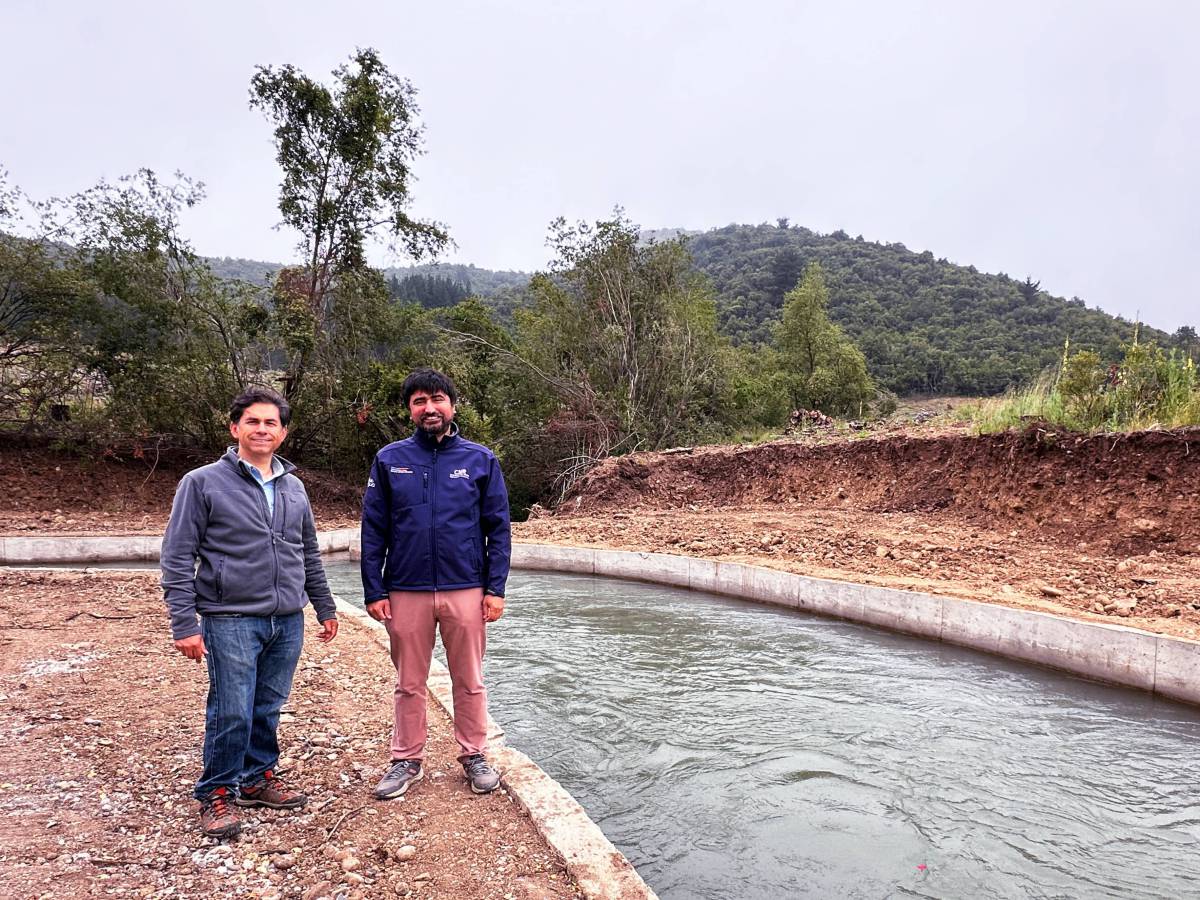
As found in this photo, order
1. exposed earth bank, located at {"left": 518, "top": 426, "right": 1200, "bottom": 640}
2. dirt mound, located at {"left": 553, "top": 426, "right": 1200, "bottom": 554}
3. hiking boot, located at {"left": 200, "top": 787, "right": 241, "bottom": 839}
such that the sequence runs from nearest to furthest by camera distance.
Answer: hiking boot, located at {"left": 200, "top": 787, "right": 241, "bottom": 839}
exposed earth bank, located at {"left": 518, "top": 426, "right": 1200, "bottom": 640}
dirt mound, located at {"left": 553, "top": 426, "right": 1200, "bottom": 554}

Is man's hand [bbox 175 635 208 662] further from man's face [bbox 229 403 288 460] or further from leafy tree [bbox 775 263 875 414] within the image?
leafy tree [bbox 775 263 875 414]

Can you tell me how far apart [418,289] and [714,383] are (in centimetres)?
3618

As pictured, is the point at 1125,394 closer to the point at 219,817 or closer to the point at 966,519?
the point at 966,519

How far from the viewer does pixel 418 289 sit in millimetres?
50312

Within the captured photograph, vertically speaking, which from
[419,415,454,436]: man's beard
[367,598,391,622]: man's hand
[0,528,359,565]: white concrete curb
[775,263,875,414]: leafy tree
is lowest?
[0,528,359,565]: white concrete curb

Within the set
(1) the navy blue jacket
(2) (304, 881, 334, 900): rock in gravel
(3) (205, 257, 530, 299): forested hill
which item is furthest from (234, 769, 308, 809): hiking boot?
(3) (205, 257, 530, 299): forested hill

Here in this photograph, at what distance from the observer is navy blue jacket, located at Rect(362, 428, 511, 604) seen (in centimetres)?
292

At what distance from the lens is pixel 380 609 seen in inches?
116

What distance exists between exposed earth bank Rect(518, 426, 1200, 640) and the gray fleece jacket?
6.10 metres

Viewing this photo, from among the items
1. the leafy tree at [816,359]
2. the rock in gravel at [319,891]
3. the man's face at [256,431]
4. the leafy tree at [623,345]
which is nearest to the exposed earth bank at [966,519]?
the leafy tree at [623,345]

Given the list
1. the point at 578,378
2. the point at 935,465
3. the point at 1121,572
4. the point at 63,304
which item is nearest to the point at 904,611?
the point at 1121,572

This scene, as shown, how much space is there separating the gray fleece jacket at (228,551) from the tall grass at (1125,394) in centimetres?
977

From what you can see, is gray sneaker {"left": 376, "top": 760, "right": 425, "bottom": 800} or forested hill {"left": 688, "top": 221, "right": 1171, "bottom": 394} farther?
forested hill {"left": 688, "top": 221, "right": 1171, "bottom": 394}

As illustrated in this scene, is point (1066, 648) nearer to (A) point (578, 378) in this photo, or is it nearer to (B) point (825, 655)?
(B) point (825, 655)
